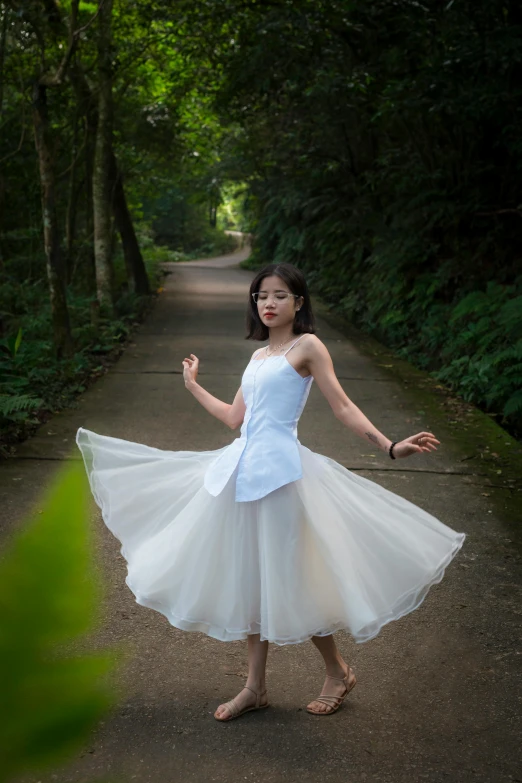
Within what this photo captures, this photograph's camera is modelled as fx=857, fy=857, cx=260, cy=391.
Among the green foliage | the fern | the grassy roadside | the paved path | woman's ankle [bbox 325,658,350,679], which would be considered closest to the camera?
the paved path

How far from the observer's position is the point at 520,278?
1173 centimetres

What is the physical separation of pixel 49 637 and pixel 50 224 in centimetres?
1089

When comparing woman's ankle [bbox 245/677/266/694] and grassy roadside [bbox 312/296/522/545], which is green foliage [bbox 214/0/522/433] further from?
woman's ankle [bbox 245/677/266/694]

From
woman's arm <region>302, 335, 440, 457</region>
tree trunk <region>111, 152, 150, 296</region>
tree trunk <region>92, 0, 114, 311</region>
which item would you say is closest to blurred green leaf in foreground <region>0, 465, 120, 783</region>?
woman's arm <region>302, 335, 440, 457</region>

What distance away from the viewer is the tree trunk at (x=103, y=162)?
14.2 m

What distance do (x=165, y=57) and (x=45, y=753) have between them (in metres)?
19.6

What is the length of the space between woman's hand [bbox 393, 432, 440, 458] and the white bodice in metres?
0.40

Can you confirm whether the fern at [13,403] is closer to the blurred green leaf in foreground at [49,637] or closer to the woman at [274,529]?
the woman at [274,529]

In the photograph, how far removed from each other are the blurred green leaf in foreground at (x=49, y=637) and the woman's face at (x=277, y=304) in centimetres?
288

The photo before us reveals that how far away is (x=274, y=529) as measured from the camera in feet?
10.8

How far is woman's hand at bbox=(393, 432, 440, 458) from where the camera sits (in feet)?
10.8

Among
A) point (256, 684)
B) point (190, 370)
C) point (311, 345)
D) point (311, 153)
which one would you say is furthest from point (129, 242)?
point (256, 684)

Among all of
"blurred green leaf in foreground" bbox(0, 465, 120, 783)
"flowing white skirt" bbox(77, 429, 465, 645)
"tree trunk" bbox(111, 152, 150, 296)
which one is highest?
"blurred green leaf in foreground" bbox(0, 465, 120, 783)

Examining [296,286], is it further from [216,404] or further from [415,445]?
[415,445]
